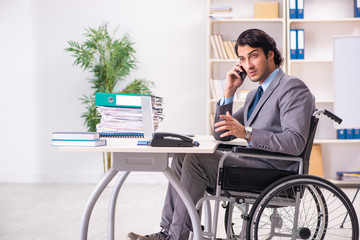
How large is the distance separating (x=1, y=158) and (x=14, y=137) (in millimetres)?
272

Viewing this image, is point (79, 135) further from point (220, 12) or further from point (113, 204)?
point (220, 12)

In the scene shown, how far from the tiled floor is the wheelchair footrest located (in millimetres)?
1204

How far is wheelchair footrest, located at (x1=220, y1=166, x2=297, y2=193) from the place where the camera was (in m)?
2.24

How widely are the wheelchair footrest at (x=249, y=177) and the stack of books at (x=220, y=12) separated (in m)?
3.02

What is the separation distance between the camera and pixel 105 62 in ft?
16.8

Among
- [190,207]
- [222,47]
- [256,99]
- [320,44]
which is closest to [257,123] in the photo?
[256,99]

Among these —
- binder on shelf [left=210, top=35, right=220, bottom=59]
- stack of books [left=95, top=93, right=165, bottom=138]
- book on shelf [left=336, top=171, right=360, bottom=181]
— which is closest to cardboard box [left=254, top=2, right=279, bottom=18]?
binder on shelf [left=210, top=35, right=220, bottom=59]

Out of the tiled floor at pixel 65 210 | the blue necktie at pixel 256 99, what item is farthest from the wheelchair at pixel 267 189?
the tiled floor at pixel 65 210

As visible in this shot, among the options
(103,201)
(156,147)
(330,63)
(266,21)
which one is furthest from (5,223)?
(330,63)

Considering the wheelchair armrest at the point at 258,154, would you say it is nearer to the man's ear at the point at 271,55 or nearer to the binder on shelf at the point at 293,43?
the man's ear at the point at 271,55

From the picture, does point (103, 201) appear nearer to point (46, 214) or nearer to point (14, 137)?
point (46, 214)

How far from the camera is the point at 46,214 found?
3947 millimetres

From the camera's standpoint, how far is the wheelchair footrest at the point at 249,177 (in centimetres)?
224

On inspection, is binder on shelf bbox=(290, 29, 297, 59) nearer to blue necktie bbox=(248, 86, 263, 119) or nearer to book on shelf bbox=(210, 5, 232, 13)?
book on shelf bbox=(210, 5, 232, 13)
